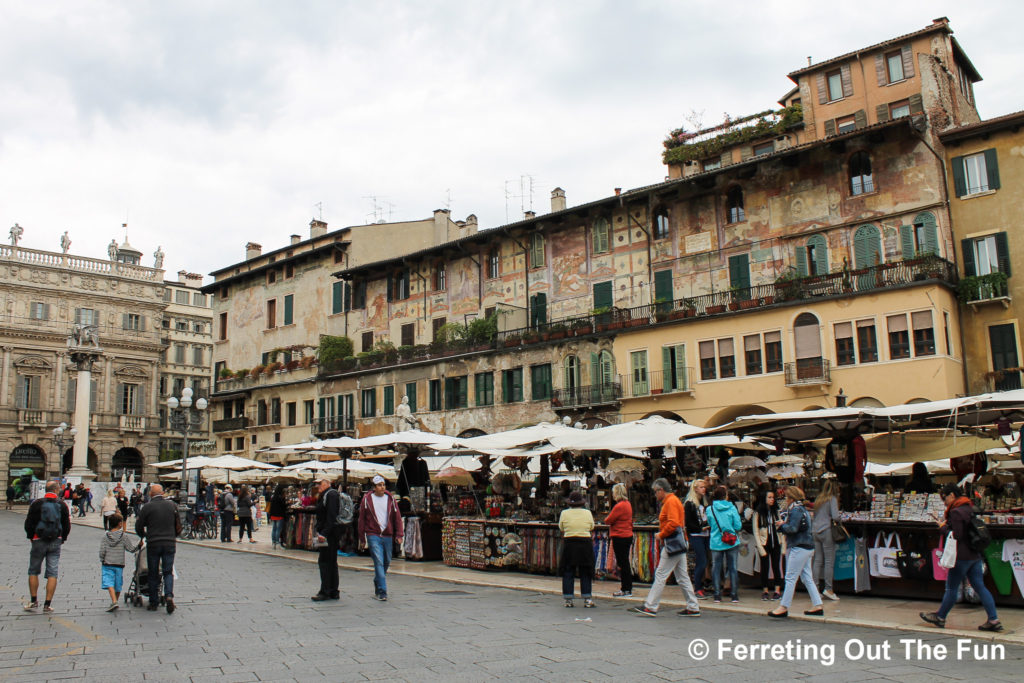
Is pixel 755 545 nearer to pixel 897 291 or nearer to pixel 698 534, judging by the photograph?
pixel 698 534

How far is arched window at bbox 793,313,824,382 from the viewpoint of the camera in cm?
2848

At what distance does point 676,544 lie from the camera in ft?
34.3

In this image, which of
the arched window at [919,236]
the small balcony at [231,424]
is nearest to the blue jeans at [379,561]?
the arched window at [919,236]

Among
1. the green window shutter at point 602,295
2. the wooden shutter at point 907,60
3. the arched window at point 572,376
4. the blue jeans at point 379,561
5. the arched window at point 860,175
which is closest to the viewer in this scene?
the blue jeans at point 379,561

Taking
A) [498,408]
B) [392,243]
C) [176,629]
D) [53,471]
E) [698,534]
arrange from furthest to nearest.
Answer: [53,471] < [392,243] < [498,408] < [698,534] < [176,629]

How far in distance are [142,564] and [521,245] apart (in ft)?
95.5

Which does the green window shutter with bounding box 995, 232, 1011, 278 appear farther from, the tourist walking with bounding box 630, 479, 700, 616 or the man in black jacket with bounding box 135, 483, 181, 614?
the man in black jacket with bounding box 135, 483, 181, 614

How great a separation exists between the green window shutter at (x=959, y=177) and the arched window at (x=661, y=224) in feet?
34.2

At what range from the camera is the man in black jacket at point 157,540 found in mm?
10844

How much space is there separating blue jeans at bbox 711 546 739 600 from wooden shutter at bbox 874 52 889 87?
2588 centimetres

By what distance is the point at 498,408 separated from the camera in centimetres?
3731

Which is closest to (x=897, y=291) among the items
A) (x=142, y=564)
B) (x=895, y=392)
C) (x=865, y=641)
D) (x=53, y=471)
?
(x=895, y=392)

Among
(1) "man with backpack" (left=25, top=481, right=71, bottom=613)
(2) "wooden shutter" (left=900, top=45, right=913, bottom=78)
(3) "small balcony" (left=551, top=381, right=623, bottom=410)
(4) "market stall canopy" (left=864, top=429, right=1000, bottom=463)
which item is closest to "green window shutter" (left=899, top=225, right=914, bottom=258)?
(2) "wooden shutter" (left=900, top=45, right=913, bottom=78)

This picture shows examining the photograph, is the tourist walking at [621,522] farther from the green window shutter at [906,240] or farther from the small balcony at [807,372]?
the green window shutter at [906,240]
